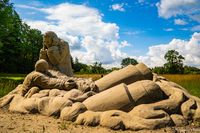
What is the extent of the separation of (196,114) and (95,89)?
9.33 feet

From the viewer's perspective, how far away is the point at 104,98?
9406 mm

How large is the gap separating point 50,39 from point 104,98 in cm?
333

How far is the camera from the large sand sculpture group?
341 inches

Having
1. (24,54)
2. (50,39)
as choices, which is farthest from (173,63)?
(50,39)

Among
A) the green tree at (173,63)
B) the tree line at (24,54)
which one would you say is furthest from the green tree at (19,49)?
the green tree at (173,63)

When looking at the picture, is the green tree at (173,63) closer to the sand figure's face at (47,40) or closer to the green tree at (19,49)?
the green tree at (19,49)

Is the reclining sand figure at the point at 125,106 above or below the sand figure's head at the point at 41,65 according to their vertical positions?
below

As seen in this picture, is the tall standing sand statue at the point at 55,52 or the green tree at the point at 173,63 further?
the green tree at the point at 173,63

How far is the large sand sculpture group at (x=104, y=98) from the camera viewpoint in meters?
8.66

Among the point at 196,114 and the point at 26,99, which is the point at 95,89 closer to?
the point at 26,99

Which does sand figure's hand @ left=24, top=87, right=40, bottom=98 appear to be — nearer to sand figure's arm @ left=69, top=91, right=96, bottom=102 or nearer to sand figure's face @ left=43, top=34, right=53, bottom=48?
sand figure's arm @ left=69, top=91, right=96, bottom=102

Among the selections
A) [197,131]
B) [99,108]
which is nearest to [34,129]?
[99,108]

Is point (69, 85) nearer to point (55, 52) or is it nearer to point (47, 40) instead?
point (55, 52)

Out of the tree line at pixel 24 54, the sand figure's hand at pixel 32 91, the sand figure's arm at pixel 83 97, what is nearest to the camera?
the sand figure's arm at pixel 83 97
